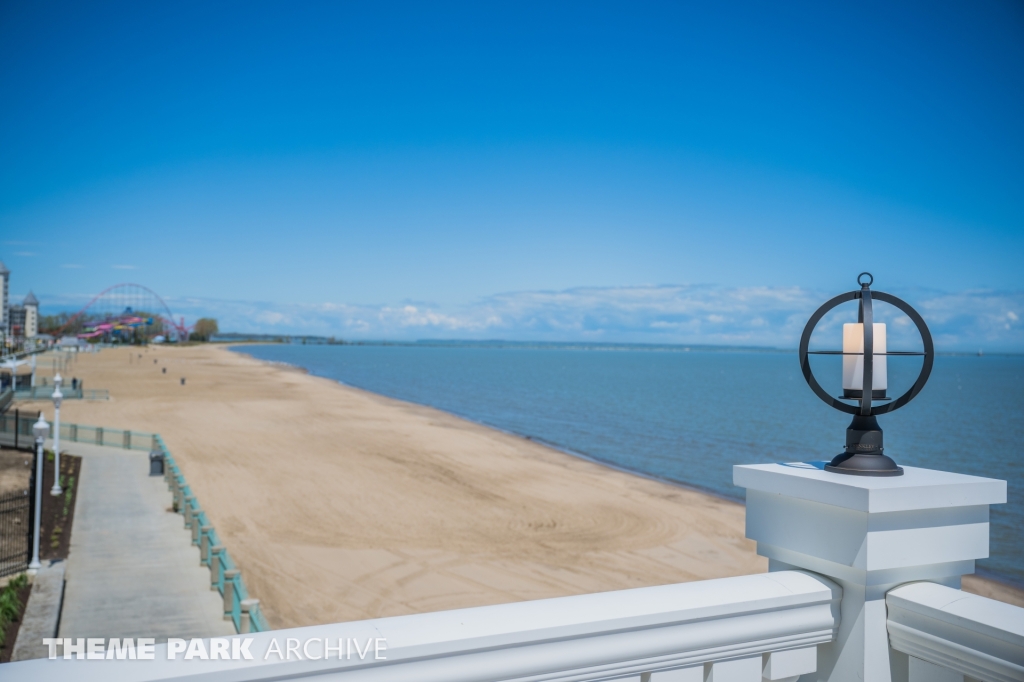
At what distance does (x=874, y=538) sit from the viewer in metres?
2.00

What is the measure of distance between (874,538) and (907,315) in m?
0.88

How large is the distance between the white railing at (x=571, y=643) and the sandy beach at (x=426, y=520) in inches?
392

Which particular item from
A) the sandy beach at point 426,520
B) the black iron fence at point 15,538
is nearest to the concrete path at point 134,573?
the black iron fence at point 15,538

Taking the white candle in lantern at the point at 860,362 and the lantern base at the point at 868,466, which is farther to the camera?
the white candle in lantern at the point at 860,362

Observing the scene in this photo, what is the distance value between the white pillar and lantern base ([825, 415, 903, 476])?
4cm

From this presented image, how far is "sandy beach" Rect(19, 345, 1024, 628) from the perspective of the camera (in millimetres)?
12914

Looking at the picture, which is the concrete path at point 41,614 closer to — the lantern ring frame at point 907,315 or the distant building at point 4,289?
the lantern ring frame at point 907,315

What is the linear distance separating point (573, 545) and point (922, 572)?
14.7m

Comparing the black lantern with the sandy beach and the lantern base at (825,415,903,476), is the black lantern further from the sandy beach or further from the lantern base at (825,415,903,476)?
the sandy beach

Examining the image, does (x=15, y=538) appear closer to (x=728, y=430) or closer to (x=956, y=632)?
(x=956, y=632)

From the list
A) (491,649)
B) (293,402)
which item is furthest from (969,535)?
(293,402)

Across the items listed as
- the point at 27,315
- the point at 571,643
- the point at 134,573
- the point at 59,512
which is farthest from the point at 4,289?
the point at 571,643

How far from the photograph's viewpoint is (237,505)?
18141 mm

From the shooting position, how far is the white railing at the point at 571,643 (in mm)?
1409
